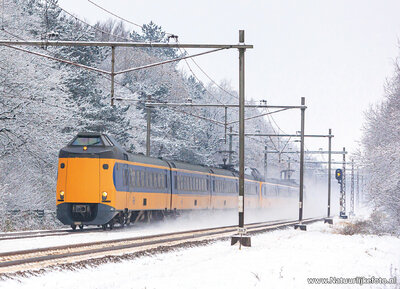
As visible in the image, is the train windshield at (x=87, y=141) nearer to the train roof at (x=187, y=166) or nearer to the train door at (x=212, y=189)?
the train roof at (x=187, y=166)

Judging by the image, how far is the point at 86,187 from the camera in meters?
27.7

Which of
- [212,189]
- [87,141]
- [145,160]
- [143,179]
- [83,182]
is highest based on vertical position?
[87,141]

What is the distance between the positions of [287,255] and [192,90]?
9070 centimetres

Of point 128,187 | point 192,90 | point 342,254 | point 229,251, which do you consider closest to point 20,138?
point 128,187

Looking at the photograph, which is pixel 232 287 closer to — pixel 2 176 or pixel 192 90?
pixel 2 176

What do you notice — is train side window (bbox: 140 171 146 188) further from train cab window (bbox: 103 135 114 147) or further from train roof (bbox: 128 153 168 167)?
train cab window (bbox: 103 135 114 147)

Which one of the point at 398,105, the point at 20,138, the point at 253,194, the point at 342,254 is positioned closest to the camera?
the point at 342,254

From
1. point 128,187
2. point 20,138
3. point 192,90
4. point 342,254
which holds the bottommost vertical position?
point 342,254

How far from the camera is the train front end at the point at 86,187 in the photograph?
90.4 feet

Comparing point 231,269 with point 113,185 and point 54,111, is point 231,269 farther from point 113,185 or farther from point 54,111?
point 54,111

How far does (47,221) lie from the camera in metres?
35.9

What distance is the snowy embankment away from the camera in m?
13.6

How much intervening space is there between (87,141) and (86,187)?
6.27ft

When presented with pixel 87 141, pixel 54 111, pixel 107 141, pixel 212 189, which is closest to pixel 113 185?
pixel 107 141
